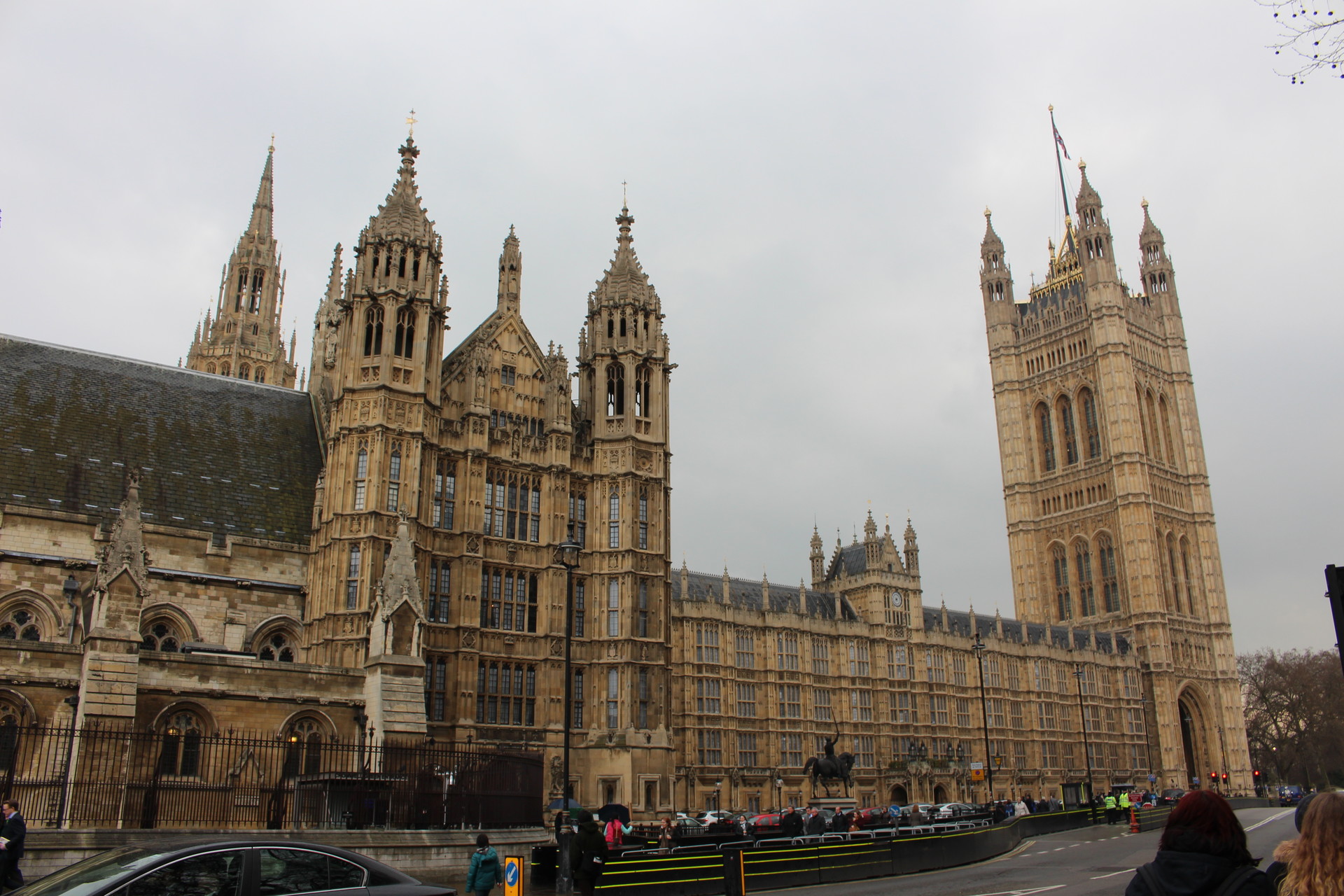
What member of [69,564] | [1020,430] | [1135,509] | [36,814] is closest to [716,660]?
[69,564]

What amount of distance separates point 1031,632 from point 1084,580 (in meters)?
18.9

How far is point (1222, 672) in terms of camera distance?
10406 cm

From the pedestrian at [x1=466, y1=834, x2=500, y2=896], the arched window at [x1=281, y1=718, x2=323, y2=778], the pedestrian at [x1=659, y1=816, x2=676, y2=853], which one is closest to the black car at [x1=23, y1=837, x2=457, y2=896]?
the pedestrian at [x1=466, y1=834, x2=500, y2=896]

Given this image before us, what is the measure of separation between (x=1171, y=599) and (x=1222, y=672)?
9.48 metres

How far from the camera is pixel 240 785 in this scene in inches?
890

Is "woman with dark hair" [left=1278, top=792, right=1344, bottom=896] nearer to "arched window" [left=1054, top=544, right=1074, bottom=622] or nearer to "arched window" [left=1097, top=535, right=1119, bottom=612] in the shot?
"arched window" [left=1097, top=535, right=1119, bottom=612]

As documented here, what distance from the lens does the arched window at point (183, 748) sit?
25.2m

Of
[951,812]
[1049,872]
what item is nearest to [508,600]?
[1049,872]

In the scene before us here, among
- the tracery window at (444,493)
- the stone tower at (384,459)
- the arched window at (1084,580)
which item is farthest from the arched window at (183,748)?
the arched window at (1084,580)

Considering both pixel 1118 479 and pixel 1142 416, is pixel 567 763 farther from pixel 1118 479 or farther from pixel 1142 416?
pixel 1142 416

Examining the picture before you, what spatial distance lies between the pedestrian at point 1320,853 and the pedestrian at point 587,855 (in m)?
11.4

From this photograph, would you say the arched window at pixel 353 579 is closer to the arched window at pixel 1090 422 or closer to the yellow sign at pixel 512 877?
the yellow sign at pixel 512 877

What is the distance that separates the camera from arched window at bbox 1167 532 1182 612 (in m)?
104

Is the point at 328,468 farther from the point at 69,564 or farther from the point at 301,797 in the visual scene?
the point at 301,797
